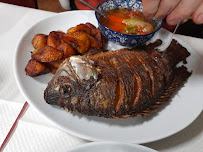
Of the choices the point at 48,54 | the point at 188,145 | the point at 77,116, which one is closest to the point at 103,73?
the point at 77,116

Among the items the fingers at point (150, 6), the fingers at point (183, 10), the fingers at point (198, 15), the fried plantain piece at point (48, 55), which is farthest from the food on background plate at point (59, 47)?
the fingers at point (198, 15)

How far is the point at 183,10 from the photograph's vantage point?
1101 millimetres

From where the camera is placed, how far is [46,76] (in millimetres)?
1385

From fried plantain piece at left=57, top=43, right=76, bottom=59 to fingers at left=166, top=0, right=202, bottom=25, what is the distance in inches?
26.1

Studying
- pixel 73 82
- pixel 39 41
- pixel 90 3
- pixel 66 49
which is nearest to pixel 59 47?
pixel 66 49

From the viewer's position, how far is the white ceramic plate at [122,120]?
1095mm

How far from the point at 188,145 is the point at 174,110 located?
0.71 feet

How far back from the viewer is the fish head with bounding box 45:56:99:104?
1.08 m

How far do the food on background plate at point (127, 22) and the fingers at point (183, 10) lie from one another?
333 millimetres

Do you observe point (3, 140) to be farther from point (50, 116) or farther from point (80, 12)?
point (80, 12)

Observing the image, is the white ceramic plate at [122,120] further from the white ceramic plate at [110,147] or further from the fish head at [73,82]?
the white ceramic plate at [110,147]

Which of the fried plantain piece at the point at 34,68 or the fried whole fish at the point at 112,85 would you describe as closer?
the fried whole fish at the point at 112,85

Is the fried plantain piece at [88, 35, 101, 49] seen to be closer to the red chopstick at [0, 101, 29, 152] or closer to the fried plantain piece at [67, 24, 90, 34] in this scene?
the fried plantain piece at [67, 24, 90, 34]

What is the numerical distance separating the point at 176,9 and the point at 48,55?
0.83 m
